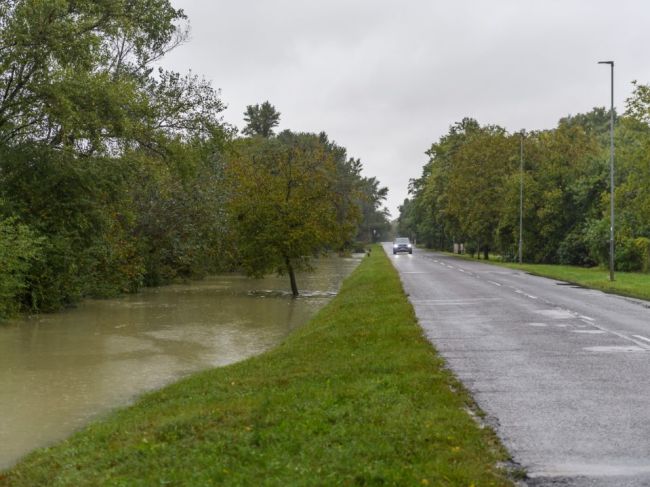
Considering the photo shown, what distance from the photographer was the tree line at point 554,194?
125 ft

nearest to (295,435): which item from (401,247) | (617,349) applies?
(617,349)

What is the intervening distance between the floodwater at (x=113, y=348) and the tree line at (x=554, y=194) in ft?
59.2

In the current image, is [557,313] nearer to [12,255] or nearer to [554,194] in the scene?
[12,255]

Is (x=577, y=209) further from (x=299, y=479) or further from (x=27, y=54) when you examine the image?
(x=299, y=479)

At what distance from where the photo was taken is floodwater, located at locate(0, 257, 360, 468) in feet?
35.7

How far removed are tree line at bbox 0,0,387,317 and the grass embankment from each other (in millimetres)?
14027

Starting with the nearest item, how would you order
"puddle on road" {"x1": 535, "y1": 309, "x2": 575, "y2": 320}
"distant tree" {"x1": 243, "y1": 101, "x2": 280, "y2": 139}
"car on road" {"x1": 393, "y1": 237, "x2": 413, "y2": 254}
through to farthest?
"puddle on road" {"x1": 535, "y1": 309, "x2": 575, "y2": 320}
"car on road" {"x1": 393, "y1": 237, "x2": 413, "y2": 254}
"distant tree" {"x1": 243, "y1": 101, "x2": 280, "y2": 139}

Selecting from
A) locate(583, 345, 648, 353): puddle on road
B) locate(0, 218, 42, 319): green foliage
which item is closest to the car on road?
locate(0, 218, 42, 319): green foliage

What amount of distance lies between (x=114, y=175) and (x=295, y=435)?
20.1 metres

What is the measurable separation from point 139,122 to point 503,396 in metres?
20.2

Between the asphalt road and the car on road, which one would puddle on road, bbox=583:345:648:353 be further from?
the car on road

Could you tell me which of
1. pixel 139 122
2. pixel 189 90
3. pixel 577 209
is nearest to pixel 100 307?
pixel 139 122

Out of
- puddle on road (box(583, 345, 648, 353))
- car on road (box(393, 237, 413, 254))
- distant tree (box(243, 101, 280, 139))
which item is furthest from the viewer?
distant tree (box(243, 101, 280, 139))

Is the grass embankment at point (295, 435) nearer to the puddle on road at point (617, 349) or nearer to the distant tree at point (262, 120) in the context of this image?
the puddle on road at point (617, 349)
